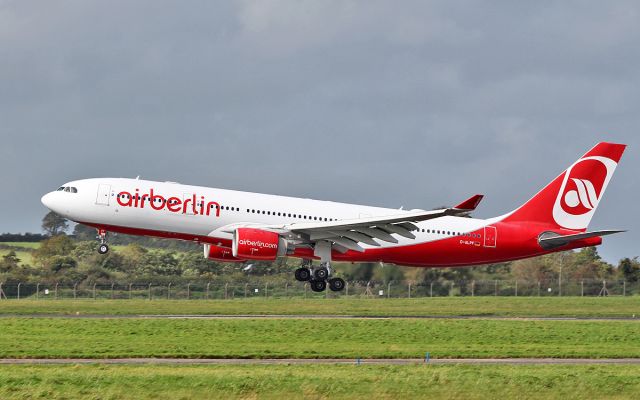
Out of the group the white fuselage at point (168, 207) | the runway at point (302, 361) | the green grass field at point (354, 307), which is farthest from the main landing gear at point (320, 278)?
the runway at point (302, 361)

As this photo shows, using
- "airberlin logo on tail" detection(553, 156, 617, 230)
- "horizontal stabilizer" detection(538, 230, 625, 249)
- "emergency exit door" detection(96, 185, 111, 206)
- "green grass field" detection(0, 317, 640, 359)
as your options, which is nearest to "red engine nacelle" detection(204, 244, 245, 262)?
"emergency exit door" detection(96, 185, 111, 206)

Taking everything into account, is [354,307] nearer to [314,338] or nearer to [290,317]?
[290,317]

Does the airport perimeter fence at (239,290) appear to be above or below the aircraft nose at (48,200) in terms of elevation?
below

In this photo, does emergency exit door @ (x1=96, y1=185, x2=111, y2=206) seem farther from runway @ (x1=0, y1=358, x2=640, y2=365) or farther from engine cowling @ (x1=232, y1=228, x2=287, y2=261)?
runway @ (x1=0, y1=358, x2=640, y2=365)

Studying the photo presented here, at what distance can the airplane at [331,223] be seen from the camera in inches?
2021

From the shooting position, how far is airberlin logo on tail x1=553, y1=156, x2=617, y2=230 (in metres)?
57.8

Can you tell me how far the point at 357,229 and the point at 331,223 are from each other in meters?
1.38

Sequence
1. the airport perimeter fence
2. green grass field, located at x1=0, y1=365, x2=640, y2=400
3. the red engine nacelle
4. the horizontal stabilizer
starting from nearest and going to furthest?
1. green grass field, located at x1=0, y1=365, x2=640, y2=400
2. the red engine nacelle
3. the horizontal stabilizer
4. the airport perimeter fence

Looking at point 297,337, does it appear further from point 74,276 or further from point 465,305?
point 74,276

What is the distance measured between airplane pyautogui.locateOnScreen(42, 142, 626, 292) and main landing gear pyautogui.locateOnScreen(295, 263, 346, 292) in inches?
2.0

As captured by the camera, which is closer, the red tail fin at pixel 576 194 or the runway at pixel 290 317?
the runway at pixel 290 317

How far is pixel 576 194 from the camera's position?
5822cm

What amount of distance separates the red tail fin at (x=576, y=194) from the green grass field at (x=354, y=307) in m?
4.94

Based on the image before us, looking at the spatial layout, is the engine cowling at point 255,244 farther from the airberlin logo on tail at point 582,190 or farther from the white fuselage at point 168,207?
the airberlin logo on tail at point 582,190
